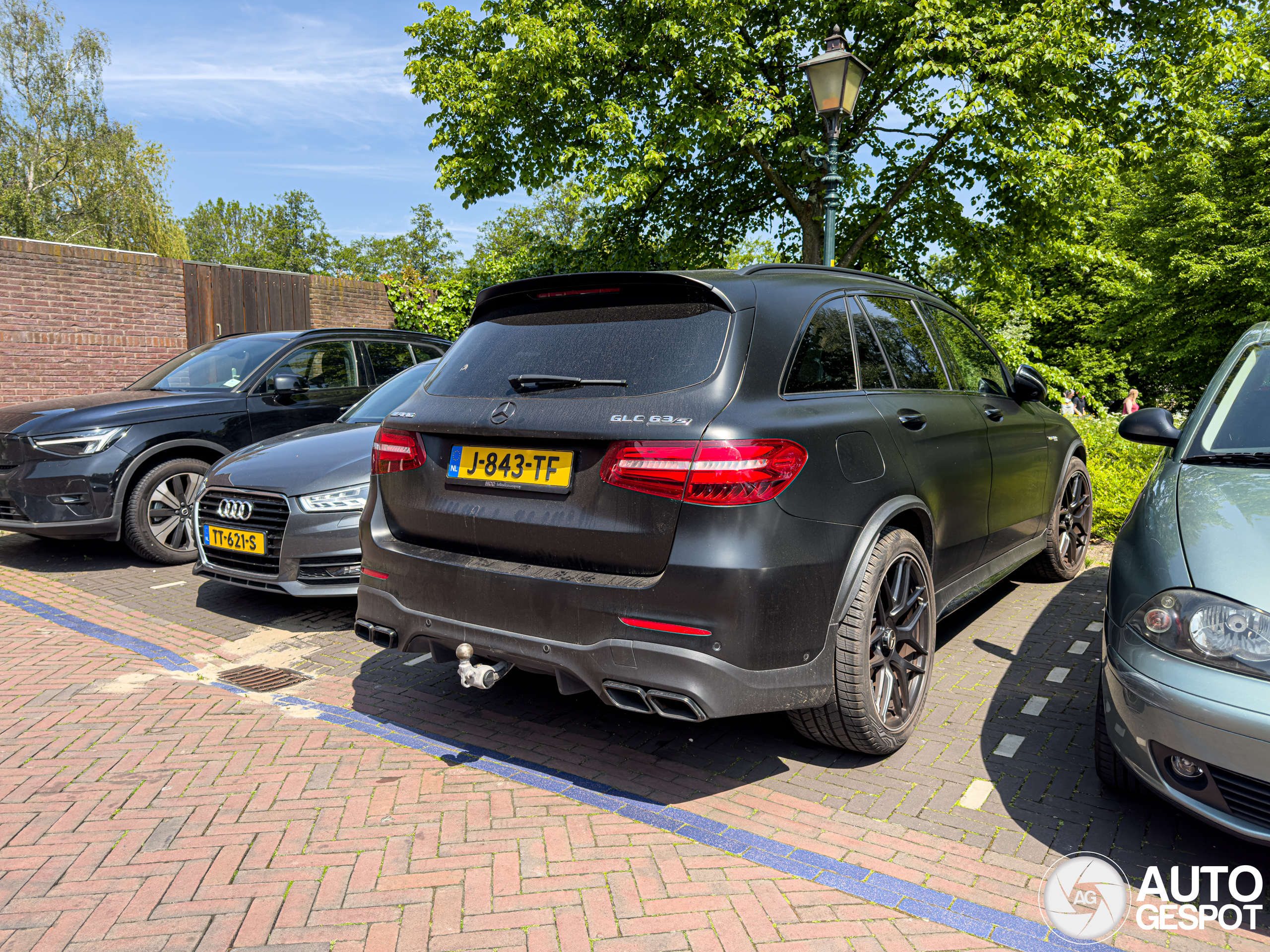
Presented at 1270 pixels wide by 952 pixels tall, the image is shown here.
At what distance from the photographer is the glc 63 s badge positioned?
2.68 metres

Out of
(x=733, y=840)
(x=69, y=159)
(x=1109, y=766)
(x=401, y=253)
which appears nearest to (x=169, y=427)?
(x=733, y=840)

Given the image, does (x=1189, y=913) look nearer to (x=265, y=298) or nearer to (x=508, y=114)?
(x=265, y=298)

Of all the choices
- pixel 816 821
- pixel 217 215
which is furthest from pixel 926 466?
pixel 217 215

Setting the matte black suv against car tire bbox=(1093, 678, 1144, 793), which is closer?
the matte black suv

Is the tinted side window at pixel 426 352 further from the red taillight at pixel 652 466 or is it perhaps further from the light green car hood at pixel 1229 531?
the light green car hood at pixel 1229 531

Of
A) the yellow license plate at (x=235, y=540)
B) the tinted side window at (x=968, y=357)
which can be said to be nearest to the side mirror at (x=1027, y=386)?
the tinted side window at (x=968, y=357)

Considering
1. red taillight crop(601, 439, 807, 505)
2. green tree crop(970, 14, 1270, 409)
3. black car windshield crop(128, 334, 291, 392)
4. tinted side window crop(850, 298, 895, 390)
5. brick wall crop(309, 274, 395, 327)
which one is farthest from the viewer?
green tree crop(970, 14, 1270, 409)

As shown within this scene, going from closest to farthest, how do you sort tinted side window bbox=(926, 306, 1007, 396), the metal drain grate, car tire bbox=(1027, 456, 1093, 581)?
the metal drain grate < tinted side window bbox=(926, 306, 1007, 396) < car tire bbox=(1027, 456, 1093, 581)

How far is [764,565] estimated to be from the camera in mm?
2658

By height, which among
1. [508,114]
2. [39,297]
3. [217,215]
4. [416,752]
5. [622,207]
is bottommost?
[416,752]

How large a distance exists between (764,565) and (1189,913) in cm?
156

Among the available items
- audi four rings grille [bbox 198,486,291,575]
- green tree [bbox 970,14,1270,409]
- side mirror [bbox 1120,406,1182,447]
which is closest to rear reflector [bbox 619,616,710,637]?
side mirror [bbox 1120,406,1182,447]

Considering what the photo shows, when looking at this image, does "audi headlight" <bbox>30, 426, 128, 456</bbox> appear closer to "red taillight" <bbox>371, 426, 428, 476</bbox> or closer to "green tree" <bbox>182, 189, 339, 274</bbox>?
"red taillight" <bbox>371, 426, 428, 476</bbox>

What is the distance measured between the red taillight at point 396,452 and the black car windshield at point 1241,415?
300cm
